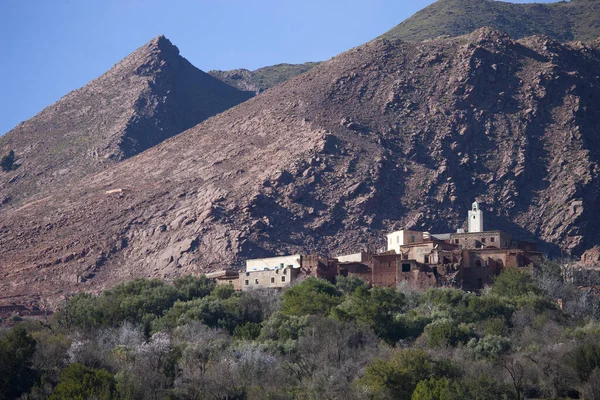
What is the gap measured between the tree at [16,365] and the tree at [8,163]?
70.7 m

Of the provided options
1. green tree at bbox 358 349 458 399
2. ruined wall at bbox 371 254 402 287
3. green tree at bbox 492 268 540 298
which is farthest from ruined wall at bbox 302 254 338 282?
green tree at bbox 358 349 458 399

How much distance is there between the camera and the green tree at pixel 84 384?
60.4m

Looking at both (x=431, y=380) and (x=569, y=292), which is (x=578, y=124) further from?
(x=431, y=380)

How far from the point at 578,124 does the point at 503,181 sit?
998cm

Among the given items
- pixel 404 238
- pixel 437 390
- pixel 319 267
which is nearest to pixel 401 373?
pixel 437 390

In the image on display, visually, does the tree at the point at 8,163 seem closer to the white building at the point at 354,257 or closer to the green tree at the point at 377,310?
the white building at the point at 354,257

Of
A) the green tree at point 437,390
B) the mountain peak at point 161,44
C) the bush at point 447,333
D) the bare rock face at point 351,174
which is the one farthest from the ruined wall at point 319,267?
the mountain peak at point 161,44

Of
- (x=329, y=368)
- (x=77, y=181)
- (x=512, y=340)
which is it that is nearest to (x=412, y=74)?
(x=77, y=181)

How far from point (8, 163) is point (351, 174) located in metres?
44.9

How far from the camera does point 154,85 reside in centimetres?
15662

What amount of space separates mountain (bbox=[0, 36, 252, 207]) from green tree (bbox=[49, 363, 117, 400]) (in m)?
66.0

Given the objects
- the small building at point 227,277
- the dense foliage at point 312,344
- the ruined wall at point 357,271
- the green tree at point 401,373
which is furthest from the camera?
the small building at point 227,277

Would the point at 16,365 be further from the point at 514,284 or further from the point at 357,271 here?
the point at 514,284

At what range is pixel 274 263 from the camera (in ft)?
295
